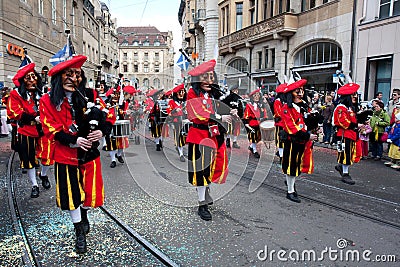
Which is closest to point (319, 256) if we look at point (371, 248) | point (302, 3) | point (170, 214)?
point (371, 248)

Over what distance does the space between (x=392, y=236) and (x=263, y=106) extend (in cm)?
667

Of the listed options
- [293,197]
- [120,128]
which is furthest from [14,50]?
[293,197]

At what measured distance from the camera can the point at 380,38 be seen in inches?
548

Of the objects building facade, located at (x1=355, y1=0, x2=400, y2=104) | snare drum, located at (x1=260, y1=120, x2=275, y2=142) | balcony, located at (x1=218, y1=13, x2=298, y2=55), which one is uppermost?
balcony, located at (x1=218, y1=13, x2=298, y2=55)

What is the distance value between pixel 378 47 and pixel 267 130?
780 centimetres

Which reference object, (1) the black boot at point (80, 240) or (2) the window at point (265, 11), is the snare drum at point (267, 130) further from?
(2) the window at point (265, 11)

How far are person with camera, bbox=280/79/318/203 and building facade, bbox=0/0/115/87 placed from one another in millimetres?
12441

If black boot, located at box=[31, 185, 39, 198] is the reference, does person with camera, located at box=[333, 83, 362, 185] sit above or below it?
above

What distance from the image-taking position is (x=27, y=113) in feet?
18.5

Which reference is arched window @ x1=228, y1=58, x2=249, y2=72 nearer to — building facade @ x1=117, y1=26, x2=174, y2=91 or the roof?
building facade @ x1=117, y1=26, x2=174, y2=91

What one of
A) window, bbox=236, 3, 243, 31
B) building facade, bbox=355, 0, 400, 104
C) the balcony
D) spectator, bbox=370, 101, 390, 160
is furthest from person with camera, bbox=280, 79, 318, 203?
window, bbox=236, 3, 243, 31

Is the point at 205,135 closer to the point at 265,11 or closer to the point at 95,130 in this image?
the point at 95,130

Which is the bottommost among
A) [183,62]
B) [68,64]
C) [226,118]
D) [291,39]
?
[226,118]

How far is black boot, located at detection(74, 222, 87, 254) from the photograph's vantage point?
3.74 meters
